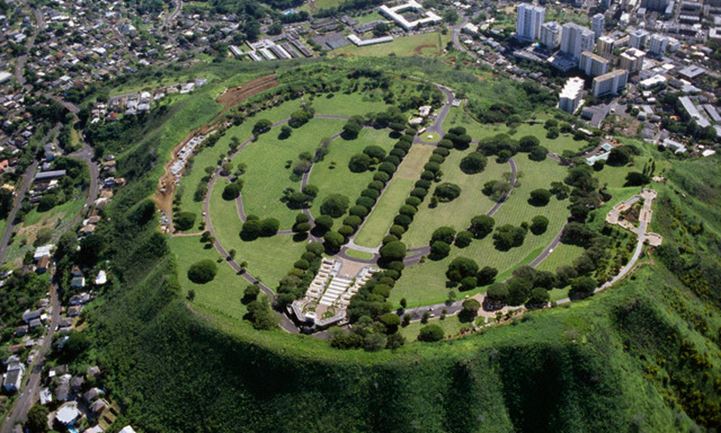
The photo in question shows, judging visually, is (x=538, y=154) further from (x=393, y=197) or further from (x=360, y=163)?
(x=360, y=163)

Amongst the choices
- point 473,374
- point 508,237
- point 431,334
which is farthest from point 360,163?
point 473,374

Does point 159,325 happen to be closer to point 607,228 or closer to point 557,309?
point 557,309

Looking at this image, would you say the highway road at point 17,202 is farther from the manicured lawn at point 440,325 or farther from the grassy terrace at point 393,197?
the manicured lawn at point 440,325

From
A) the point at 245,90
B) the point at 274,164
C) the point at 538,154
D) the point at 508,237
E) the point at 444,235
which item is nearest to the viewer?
the point at 508,237

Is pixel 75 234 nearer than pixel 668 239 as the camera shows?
No

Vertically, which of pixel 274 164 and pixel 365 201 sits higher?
pixel 365 201

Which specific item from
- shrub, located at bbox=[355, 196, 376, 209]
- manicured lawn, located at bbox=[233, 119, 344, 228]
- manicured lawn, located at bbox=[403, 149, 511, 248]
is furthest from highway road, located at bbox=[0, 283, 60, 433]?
manicured lawn, located at bbox=[403, 149, 511, 248]

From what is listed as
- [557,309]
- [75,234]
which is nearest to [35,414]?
[75,234]
